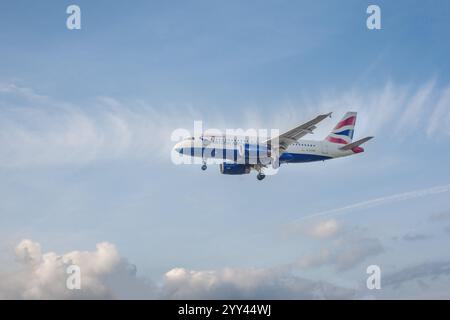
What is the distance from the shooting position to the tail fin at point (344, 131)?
3839 inches

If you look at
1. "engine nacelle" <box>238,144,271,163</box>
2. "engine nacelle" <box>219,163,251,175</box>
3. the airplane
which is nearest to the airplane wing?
the airplane

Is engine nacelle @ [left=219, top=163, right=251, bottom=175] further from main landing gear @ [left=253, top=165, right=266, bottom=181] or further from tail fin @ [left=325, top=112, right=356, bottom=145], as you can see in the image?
tail fin @ [left=325, top=112, right=356, bottom=145]

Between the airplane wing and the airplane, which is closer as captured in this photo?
the airplane wing

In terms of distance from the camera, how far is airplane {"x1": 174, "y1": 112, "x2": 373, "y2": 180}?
80.8m

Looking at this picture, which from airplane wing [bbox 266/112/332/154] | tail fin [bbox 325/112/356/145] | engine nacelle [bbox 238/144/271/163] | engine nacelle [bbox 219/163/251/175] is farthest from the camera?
tail fin [bbox 325/112/356/145]

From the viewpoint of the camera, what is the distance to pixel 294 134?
80375 mm

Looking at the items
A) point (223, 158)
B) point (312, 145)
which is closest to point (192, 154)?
point (223, 158)

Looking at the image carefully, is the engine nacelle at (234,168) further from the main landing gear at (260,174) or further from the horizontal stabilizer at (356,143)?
the horizontal stabilizer at (356,143)

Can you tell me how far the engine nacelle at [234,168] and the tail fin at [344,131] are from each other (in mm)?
17763

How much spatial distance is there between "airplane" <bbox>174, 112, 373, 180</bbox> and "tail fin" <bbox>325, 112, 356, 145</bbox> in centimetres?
376

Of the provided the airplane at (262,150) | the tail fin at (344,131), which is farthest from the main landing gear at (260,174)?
the tail fin at (344,131)

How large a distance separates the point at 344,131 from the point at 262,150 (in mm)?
26049

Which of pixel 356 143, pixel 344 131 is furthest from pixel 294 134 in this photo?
pixel 344 131
